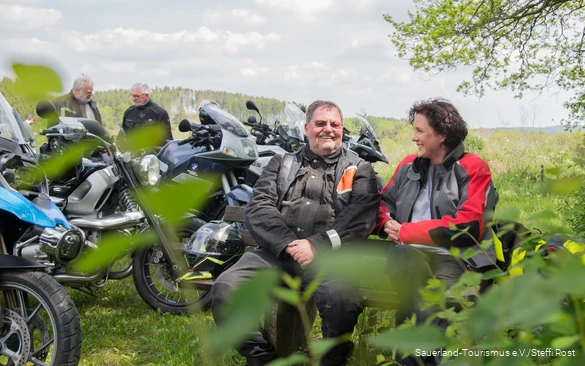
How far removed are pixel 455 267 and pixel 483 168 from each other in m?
0.50

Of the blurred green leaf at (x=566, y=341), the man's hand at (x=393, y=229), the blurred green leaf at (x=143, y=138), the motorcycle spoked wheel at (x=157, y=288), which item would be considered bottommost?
the motorcycle spoked wheel at (x=157, y=288)

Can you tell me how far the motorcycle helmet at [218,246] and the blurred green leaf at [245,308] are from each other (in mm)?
2822

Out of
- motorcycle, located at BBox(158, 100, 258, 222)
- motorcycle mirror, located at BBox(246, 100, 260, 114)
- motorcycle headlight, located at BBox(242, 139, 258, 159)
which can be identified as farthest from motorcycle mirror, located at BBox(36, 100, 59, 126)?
motorcycle mirror, located at BBox(246, 100, 260, 114)

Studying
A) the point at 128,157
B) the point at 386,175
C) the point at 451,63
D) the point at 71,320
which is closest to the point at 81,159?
the point at 128,157

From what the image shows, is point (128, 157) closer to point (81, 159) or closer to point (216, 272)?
point (81, 159)

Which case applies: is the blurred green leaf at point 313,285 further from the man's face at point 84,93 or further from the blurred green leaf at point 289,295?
the man's face at point 84,93

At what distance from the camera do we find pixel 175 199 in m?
0.46

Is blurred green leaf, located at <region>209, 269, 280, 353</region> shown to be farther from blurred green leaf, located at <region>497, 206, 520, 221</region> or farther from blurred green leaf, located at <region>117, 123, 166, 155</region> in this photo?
blurred green leaf, located at <region>497, 206, 520, 221</region>

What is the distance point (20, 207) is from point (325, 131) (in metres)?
1.58

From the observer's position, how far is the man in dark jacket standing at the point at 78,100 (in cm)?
52

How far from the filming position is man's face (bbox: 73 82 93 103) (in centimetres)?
55

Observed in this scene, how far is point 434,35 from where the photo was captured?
8.95 metres

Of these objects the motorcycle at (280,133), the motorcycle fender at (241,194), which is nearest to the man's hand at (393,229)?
the motorcycle fender at (241,194)

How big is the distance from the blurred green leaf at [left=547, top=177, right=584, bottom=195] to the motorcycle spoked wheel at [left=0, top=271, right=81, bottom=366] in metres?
2.23
